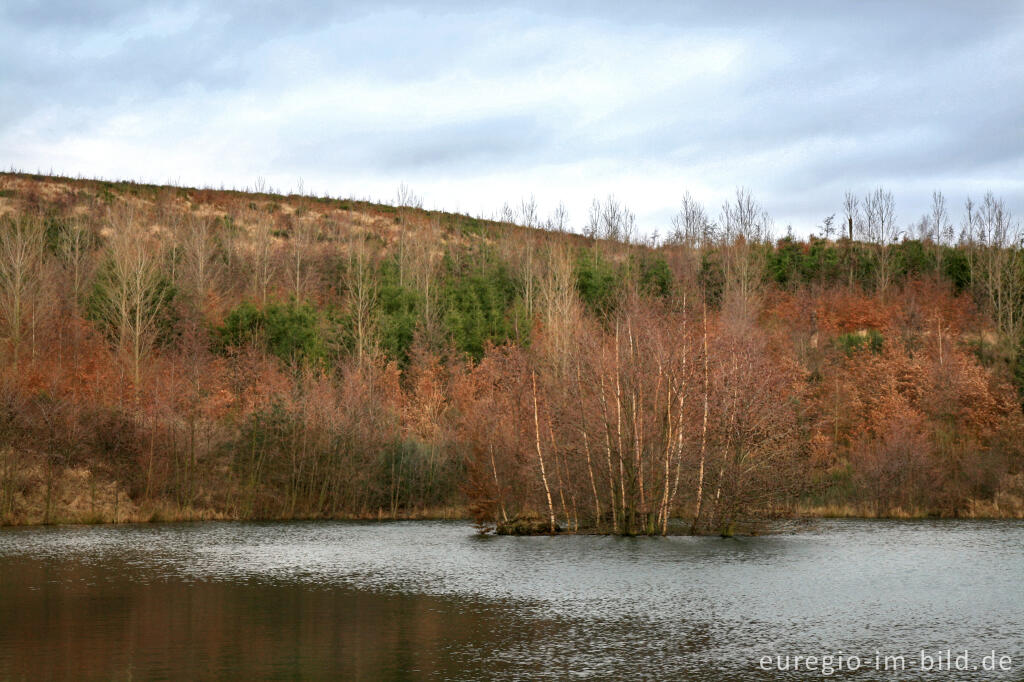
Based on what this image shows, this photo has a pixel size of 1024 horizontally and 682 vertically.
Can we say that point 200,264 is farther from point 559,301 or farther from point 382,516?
point 382,516

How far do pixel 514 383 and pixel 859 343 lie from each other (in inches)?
1631

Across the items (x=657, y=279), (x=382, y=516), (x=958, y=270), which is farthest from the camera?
(x=958, y=270)

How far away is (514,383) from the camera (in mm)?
40031

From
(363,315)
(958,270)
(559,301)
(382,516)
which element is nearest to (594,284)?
(559,301)

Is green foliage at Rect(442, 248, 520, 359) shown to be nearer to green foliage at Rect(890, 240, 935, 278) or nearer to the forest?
the forest

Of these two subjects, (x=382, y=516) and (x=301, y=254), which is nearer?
(x=382, y=516)

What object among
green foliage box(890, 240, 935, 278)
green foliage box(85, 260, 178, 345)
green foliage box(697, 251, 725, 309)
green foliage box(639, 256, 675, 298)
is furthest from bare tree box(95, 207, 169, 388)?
green foliage box(890, 240, 935, 278)

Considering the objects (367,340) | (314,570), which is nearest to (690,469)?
(314,570)

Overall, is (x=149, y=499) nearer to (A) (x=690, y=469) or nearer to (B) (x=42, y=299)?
(B) (x=42, y=299)

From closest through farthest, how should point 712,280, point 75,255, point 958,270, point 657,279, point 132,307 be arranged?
1. point 132,307
2. point 75,255
3. point 657,279
4. point 712,280
5. point 958,270

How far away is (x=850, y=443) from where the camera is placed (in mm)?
61812

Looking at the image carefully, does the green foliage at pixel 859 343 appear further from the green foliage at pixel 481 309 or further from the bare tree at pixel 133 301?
the bare tree at pixel 133 301

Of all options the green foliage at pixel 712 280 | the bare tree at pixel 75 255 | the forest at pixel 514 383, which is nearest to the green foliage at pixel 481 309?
the forest at pixel 514 383

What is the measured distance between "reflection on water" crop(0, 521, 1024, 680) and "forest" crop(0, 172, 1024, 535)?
419 centimetres
